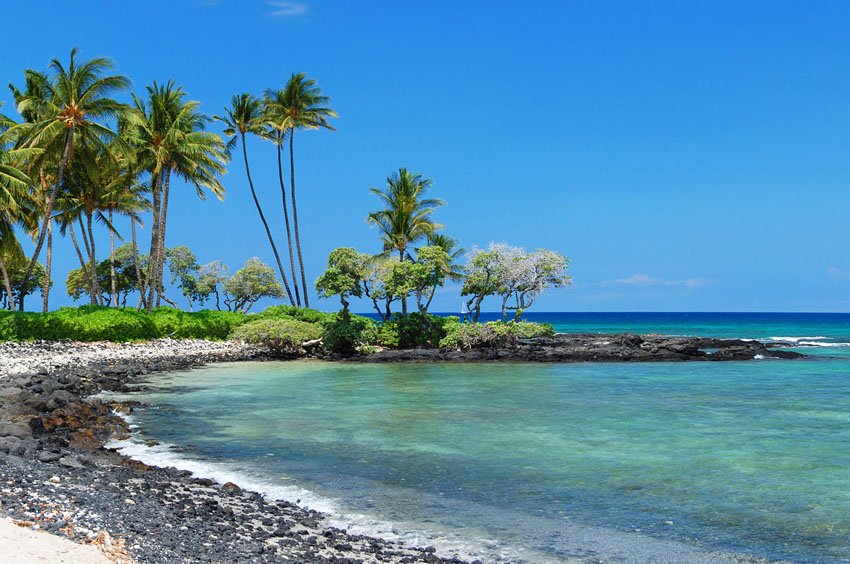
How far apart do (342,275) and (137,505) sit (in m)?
25.0

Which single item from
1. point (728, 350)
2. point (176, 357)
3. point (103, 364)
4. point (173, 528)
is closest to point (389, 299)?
point (176, 357)

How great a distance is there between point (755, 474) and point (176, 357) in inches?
933

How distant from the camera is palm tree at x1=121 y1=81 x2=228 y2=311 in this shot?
37312mm

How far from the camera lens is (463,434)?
45.3 ft

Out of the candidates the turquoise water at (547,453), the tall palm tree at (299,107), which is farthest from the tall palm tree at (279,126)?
the turquoise water at (547,453)

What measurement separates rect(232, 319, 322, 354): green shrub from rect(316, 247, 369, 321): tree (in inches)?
70.8

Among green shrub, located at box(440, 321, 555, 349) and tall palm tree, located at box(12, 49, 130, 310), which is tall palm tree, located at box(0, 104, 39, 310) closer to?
tall palm tree, located at box(12, 49, 130, 310)

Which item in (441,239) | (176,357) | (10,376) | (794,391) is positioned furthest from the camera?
(441,239)

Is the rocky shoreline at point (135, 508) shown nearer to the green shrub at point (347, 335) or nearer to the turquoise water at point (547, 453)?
the turquoise water at point (547, 453)

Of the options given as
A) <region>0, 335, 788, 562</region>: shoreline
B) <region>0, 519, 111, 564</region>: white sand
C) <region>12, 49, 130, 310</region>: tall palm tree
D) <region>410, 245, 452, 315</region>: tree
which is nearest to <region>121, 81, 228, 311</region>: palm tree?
<region>12, 49, 130, 310</region>: tall palm tree

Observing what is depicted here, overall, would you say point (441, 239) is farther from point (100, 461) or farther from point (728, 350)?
point (100, 461)

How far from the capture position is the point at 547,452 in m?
12.1

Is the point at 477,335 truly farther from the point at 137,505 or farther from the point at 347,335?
the point at 137,505

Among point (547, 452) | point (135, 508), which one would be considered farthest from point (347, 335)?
point (135, 508)
